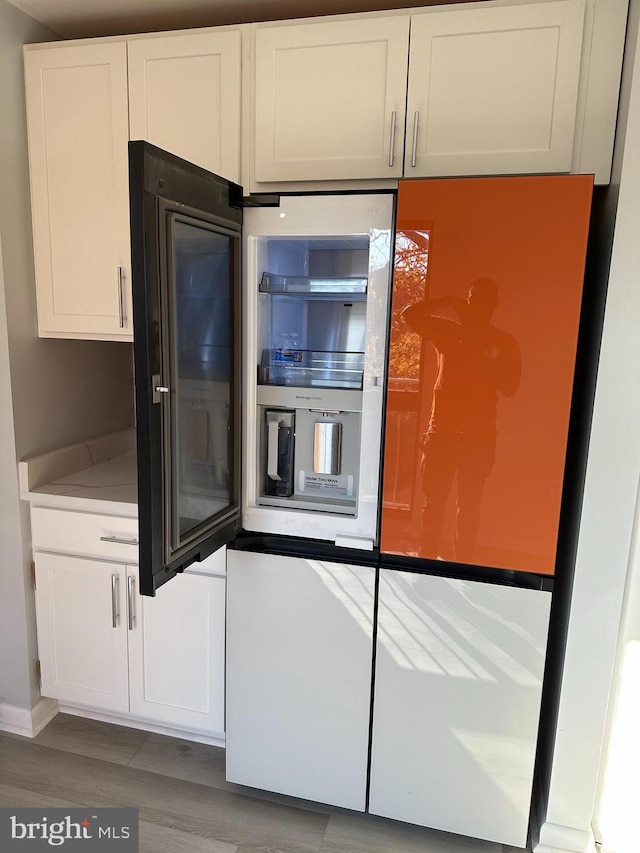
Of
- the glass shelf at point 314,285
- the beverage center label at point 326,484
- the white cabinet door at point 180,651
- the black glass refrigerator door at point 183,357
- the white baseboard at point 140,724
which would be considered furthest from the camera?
the white baseboard at point 140,724

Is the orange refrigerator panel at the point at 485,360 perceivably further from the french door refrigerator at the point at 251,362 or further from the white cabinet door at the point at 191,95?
the white cabinet door at the point at 191,95

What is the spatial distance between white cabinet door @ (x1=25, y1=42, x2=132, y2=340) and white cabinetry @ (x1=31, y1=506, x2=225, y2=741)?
0.72 m

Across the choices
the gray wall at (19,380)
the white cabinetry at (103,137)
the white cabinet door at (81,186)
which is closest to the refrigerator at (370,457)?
the white cabinetry at (103,137)

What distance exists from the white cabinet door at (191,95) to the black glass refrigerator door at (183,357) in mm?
274

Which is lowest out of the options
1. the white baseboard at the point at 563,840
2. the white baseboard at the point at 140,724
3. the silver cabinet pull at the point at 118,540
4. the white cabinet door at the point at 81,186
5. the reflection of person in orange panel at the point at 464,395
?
the white baseboard at the point at 140,724

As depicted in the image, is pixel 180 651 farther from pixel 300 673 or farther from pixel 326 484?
pixel 326 484

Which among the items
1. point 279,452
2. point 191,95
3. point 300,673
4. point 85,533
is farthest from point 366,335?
point 85,533

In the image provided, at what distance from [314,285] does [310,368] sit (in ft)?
0.83

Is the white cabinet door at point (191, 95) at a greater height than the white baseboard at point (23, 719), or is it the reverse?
the white cabinet door at point (191, 95)

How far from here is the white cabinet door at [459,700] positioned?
1.54m

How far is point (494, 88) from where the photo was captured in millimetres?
1486

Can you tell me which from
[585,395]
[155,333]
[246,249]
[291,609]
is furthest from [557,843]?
[246,249]

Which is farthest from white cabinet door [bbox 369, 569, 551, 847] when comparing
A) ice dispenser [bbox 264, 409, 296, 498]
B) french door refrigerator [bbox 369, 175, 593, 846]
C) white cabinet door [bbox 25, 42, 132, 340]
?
white cabinet door [bbox 25, 42, 132, 340]

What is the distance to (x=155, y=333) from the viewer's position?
1.26 metres
